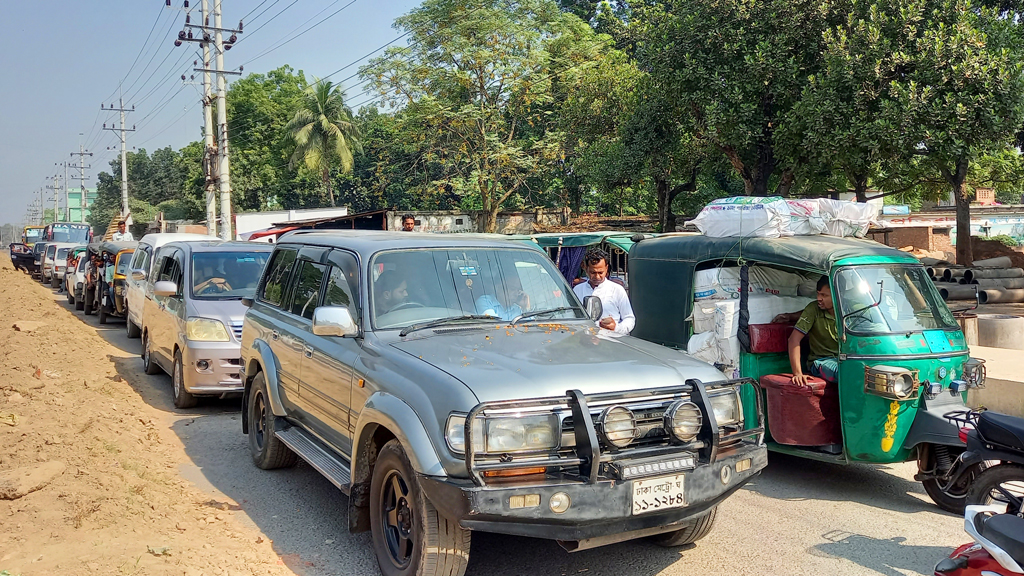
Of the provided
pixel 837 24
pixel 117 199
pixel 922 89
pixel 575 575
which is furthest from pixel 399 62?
pixel 117 199

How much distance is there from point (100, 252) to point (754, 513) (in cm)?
1900

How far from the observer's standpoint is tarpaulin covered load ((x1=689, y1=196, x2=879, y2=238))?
22.8 feet

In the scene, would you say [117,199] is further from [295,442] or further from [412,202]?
[295,442]

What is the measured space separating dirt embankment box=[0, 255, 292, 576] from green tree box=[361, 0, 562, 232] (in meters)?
22.6

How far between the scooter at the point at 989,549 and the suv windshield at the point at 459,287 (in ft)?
8.73

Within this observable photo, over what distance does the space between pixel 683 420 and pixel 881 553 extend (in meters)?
1.95

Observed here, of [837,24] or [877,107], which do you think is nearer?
[877,107]

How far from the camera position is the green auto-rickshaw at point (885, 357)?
5.88 meters

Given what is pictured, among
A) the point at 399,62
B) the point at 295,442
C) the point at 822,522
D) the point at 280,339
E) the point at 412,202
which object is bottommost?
the point at 822,522

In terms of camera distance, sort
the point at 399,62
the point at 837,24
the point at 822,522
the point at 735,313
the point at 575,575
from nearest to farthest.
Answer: the point at 575,575, the point at 822,522, the point at 735,313, the point at 837,24, the point at 399,62

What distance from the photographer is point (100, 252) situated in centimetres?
2031

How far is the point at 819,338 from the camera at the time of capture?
663 cm

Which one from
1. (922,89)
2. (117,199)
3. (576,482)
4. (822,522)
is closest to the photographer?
(576,482)

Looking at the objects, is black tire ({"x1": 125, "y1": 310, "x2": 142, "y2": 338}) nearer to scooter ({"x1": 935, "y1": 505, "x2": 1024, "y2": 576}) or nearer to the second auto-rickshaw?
the second auto-rickshaw
